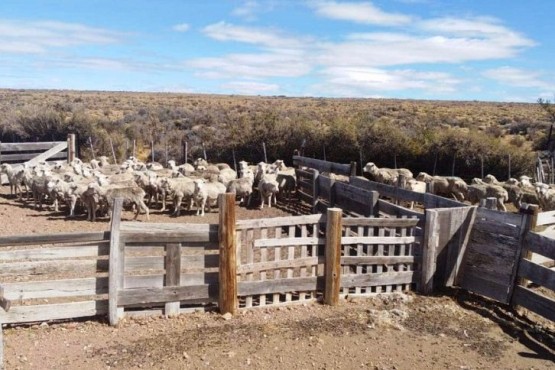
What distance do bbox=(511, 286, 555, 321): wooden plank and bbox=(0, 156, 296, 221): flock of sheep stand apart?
10181mm

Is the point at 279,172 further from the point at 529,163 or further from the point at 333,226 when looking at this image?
the point at 529,163

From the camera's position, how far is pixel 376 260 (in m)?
8.90

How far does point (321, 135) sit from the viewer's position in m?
30.1

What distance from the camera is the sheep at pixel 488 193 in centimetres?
1695

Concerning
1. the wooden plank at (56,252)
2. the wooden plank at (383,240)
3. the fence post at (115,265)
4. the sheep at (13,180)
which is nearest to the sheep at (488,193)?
the wooden plank at (383,240)

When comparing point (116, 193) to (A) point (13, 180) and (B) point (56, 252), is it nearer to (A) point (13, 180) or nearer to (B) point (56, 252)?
(A) point (13, 180)

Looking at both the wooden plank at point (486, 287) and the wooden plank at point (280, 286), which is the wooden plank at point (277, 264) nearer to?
the wooden plank at point (280, 286)

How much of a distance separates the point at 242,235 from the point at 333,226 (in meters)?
1.46

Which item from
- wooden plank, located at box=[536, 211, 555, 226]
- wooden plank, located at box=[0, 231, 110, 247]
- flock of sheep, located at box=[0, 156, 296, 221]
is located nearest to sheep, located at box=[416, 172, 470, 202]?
flock of sheep, located at box=[0, 156, 296, 221]

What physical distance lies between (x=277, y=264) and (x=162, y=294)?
1866 mm

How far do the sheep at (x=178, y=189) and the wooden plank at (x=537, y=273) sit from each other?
1058 centimetres

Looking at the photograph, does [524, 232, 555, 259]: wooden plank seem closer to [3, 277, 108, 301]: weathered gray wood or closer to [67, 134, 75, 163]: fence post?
[3, 277, 108, 301]: weathered gray wood

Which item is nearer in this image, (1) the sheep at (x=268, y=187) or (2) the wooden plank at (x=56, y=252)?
(2) the wooden plank at (x=56, y=252)

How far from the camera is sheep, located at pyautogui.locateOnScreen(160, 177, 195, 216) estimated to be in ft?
54.2
